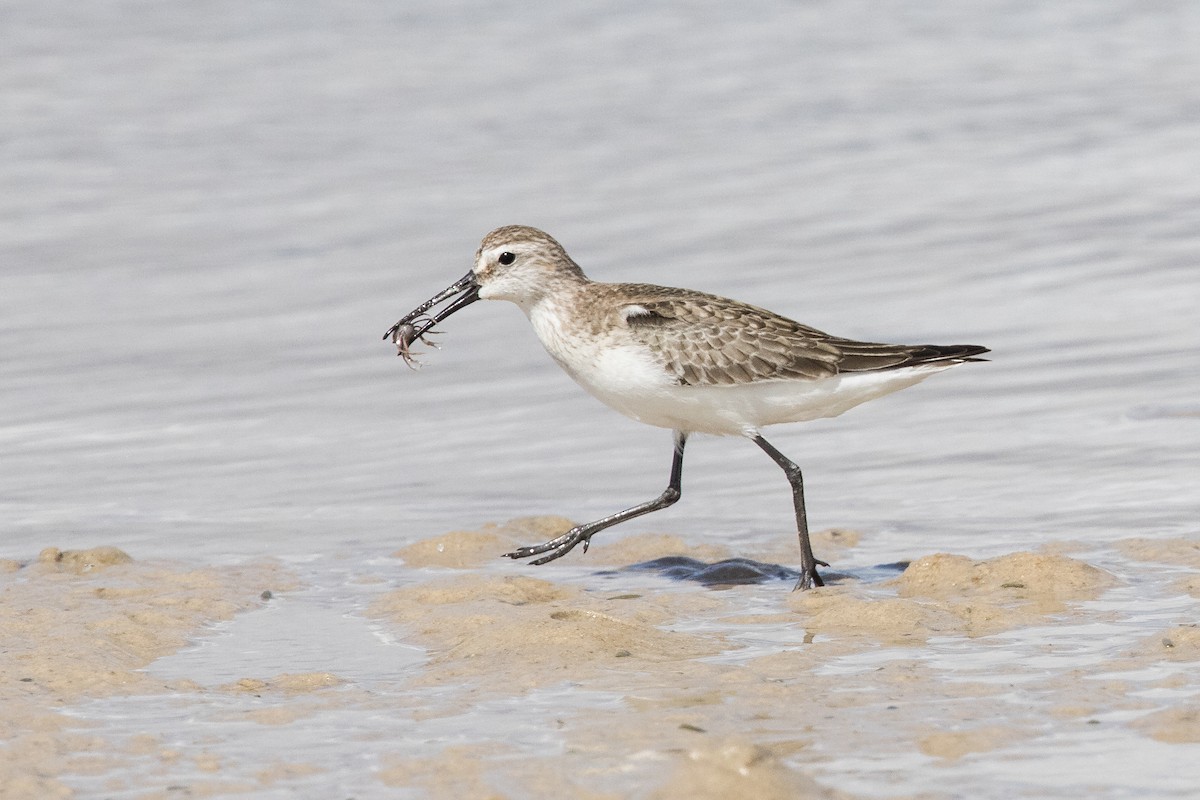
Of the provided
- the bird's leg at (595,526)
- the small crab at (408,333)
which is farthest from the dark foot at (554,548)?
the small crab at (408,333)

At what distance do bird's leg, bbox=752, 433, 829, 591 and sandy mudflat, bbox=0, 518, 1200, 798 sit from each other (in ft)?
0.50

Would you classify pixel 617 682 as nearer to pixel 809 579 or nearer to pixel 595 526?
pixel 809 579

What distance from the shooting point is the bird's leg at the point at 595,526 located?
820 cm

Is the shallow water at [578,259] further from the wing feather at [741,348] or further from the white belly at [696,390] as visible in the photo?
the wing feather at [741,348]

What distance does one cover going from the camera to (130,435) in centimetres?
1045

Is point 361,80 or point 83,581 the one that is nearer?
point 83,581

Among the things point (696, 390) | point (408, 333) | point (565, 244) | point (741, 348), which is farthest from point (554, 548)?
point (565, 244)

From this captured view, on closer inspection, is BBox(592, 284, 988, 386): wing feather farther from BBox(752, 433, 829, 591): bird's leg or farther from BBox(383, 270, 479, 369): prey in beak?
BBox(383, 270, 479, 369): prey in beak

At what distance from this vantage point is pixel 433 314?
9023 millimetres

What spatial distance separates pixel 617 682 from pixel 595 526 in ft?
7.70

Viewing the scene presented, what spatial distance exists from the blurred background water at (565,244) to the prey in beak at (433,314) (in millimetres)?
867

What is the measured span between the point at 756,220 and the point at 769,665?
9511 mm

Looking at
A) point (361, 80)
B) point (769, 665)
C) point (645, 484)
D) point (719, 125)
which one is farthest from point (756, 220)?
point (769, 665)

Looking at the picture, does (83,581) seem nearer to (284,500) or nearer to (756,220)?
(284,500)
